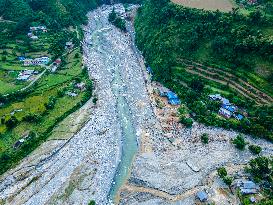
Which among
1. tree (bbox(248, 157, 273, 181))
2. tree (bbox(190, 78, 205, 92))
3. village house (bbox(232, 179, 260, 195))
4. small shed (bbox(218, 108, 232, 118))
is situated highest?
tree (bbox(190, 78, 205, 92))

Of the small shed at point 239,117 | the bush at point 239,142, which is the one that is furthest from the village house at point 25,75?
the bush at point 239,142

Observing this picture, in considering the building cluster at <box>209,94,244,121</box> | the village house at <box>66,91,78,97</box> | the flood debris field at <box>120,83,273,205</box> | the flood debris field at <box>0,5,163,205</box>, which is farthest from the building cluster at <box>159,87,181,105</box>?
the village house at <box>66,91,78,97</box>

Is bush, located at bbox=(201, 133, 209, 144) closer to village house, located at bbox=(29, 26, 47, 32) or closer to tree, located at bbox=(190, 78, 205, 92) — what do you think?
tree, located at bbox=(190, 78, 205, 92)

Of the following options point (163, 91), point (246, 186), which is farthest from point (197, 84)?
point (246, 186)

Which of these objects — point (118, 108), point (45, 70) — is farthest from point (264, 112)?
point (45, 70)

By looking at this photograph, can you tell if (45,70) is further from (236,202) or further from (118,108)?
(236,202)

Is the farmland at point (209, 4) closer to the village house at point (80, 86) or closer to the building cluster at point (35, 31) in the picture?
the village house at point (80, 86)
